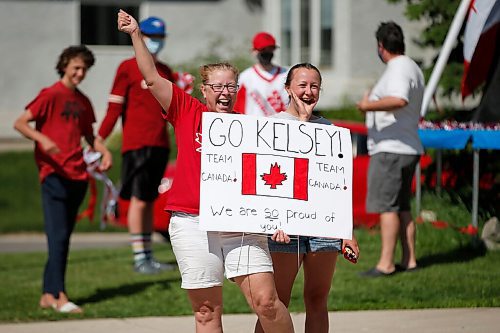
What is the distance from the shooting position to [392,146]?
8.95 meters

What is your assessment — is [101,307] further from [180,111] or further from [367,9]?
[367,9]

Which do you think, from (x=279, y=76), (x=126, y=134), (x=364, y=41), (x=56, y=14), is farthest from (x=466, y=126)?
(x=56, y=14)

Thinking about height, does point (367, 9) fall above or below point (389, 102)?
above

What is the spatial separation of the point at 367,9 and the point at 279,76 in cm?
1127

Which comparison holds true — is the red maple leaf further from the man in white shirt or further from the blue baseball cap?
the blue baseball cap

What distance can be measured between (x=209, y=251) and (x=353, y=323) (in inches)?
87.7

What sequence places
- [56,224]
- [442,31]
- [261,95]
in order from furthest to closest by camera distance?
[442,31] → [261,95] → [56,224]

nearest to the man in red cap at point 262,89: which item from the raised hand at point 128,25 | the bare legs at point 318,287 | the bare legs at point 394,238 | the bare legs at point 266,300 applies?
the bare legs at point 394,238

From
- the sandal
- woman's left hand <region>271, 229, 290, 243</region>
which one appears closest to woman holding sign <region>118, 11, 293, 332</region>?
woman's left hand <region>271, 229, 290, 243</region>

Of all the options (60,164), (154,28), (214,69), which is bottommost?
(60,164)

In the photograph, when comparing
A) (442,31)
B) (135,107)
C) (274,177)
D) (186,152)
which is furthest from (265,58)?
(274,177)

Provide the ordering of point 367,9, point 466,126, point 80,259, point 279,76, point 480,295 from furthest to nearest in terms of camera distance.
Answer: point 367,9 → point 80,259 → point 466,126 → point 279,76 → point 480,295

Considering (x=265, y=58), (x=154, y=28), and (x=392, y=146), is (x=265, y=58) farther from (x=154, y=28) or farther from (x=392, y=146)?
(x=392, y=146)

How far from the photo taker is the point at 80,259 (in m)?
11.6
